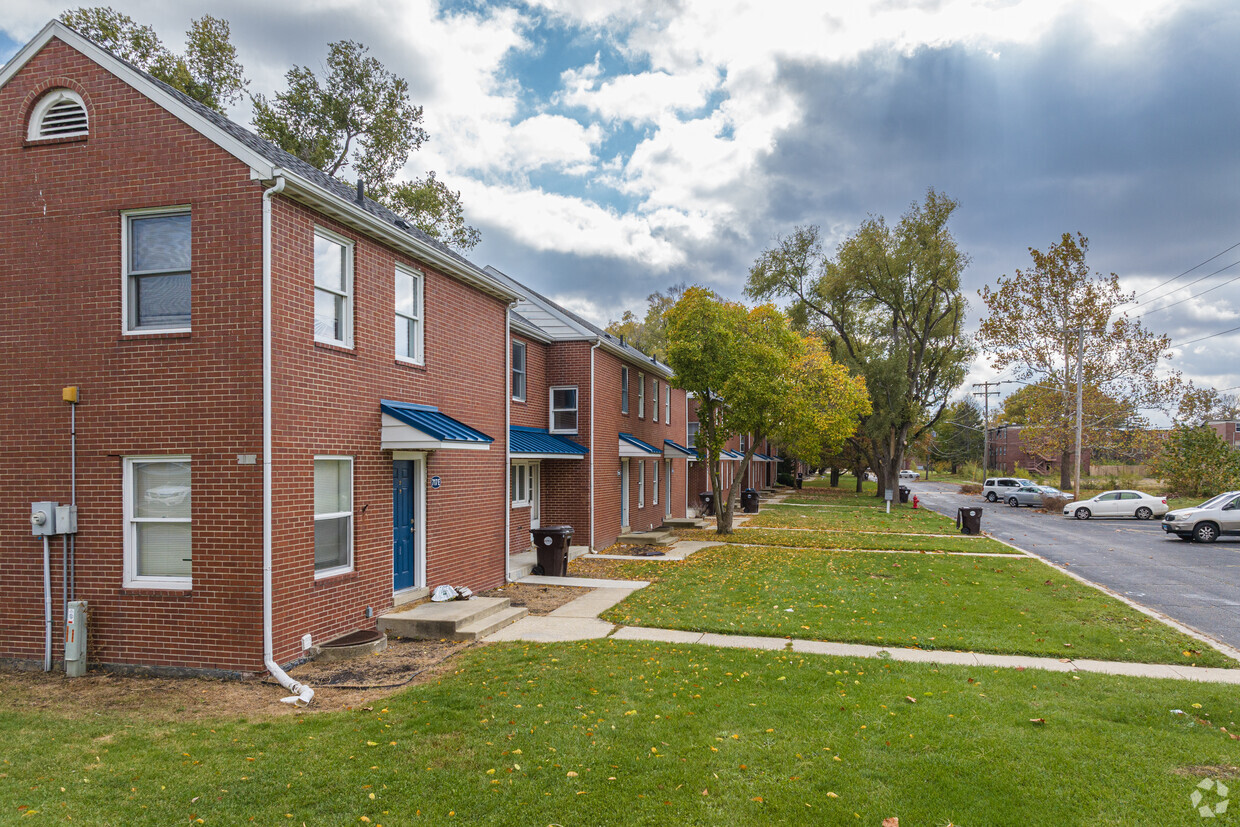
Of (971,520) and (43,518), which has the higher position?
(43,518)

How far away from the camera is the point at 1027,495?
42375 millimetres

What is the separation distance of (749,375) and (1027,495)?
99.8ft

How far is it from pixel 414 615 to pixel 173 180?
6654 millimetres

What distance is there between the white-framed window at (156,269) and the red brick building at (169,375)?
0.03 metres

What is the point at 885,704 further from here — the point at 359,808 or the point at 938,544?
the point at 938,544

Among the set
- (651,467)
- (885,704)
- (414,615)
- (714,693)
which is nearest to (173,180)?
(414,615)

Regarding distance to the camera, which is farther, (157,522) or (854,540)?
(854,540)

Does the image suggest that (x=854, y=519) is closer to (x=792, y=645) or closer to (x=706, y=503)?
(x=706, y=503)

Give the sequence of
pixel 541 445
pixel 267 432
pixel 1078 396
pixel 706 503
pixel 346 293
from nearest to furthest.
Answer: pixel 267 432, pixel 346 293, pixel 541 445, pixel 706 503, pixel 1078 396

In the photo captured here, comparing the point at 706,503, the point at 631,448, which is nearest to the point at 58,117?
the point at 631,448

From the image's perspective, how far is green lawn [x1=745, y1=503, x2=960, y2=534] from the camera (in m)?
26.9

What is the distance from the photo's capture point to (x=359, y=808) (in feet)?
16.2

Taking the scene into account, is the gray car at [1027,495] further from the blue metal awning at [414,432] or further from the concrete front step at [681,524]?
the blue metal awning at [414,432]

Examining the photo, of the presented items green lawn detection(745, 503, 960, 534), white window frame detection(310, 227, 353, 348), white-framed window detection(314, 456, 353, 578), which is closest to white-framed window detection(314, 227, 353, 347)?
white window frame detection(310, 227, 353, 348)
